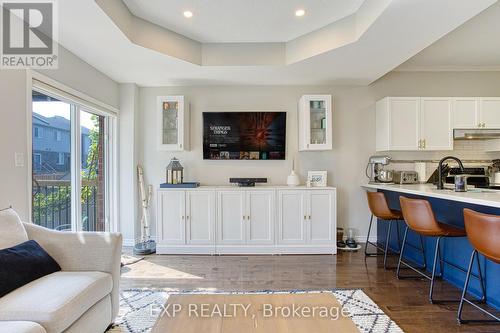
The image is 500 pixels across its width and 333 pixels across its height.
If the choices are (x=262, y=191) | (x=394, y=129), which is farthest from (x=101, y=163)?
(x=394, y=129)

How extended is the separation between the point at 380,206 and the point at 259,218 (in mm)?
1611

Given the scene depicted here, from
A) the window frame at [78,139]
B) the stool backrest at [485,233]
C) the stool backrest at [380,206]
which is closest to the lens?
the stool backrest at [485,233]

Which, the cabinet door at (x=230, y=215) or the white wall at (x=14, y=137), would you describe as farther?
the cabinet door at (x=230, y=215)

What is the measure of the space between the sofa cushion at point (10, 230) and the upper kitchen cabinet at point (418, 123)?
4.33 meters

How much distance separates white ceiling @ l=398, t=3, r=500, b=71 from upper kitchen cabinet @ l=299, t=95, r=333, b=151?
1.44 meters

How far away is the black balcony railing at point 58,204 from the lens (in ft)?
8.98

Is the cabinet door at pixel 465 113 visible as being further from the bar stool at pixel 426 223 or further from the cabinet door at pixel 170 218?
the cabinet door at pixel 170 218

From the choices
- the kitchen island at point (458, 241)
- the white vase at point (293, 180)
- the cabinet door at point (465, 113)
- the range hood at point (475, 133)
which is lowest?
the kitchen island at point (458, 241)

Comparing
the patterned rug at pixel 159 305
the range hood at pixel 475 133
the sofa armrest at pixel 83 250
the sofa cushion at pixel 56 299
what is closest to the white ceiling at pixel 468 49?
the range hood at pixel 475 133

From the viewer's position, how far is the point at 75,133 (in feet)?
10.7

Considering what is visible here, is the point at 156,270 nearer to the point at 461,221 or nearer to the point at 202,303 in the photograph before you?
the point at 202,303

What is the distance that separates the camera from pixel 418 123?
13.1 ft

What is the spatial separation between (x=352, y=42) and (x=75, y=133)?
3341 mm

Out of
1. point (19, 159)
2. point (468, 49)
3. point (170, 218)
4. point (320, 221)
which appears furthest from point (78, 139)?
point (468, 49)
